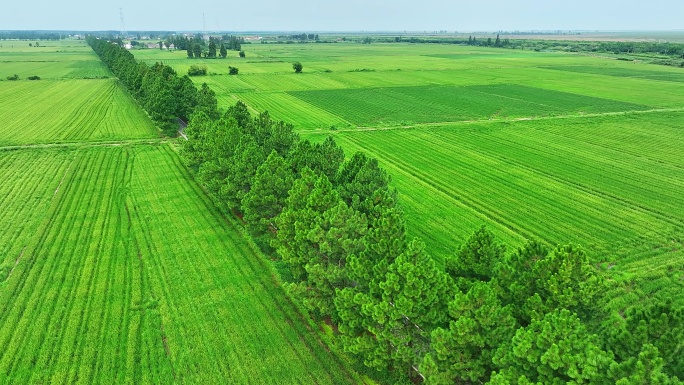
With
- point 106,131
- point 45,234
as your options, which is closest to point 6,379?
point 45,234

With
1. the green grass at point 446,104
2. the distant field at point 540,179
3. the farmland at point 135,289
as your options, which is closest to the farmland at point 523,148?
the distant field at point 540,179

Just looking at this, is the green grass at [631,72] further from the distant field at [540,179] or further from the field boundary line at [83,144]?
the field boundary line at [83,144]

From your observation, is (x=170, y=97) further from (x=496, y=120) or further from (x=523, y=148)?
(x=496, y=120)

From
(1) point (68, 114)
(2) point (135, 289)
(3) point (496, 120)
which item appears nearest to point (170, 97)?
(1) point (68, 114)

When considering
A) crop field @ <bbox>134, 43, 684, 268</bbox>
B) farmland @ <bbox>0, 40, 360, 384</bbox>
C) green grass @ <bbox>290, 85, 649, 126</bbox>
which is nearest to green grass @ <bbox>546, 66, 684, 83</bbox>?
crop field @ <bbox>134, 43, 684, 268</bbox>

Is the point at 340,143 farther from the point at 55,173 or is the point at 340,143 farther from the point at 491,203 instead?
the point at 55,173

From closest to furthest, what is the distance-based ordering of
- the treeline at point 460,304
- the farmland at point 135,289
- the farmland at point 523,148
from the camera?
the treeline at point 460,304, the farmland at point 135,289, the farmland at point 523,148
